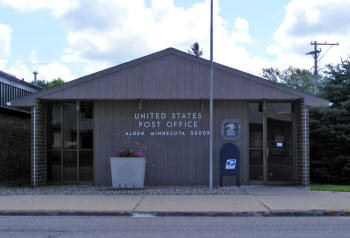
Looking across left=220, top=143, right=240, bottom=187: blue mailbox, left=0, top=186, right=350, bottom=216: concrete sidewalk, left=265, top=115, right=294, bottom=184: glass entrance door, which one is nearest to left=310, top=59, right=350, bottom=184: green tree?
left=265, top=115, right=294, bottom=184: glass entrance door

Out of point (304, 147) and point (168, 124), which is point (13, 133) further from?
point (304, 147)

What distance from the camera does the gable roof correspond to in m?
13.2

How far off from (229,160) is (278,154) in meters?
1.91

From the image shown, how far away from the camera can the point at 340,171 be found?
16.0 meters

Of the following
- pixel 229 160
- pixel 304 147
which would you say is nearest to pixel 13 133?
pixel 229 160

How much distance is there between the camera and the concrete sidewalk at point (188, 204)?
9500 millimetres

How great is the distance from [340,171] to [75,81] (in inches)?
421

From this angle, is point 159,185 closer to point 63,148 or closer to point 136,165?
point 136,165
